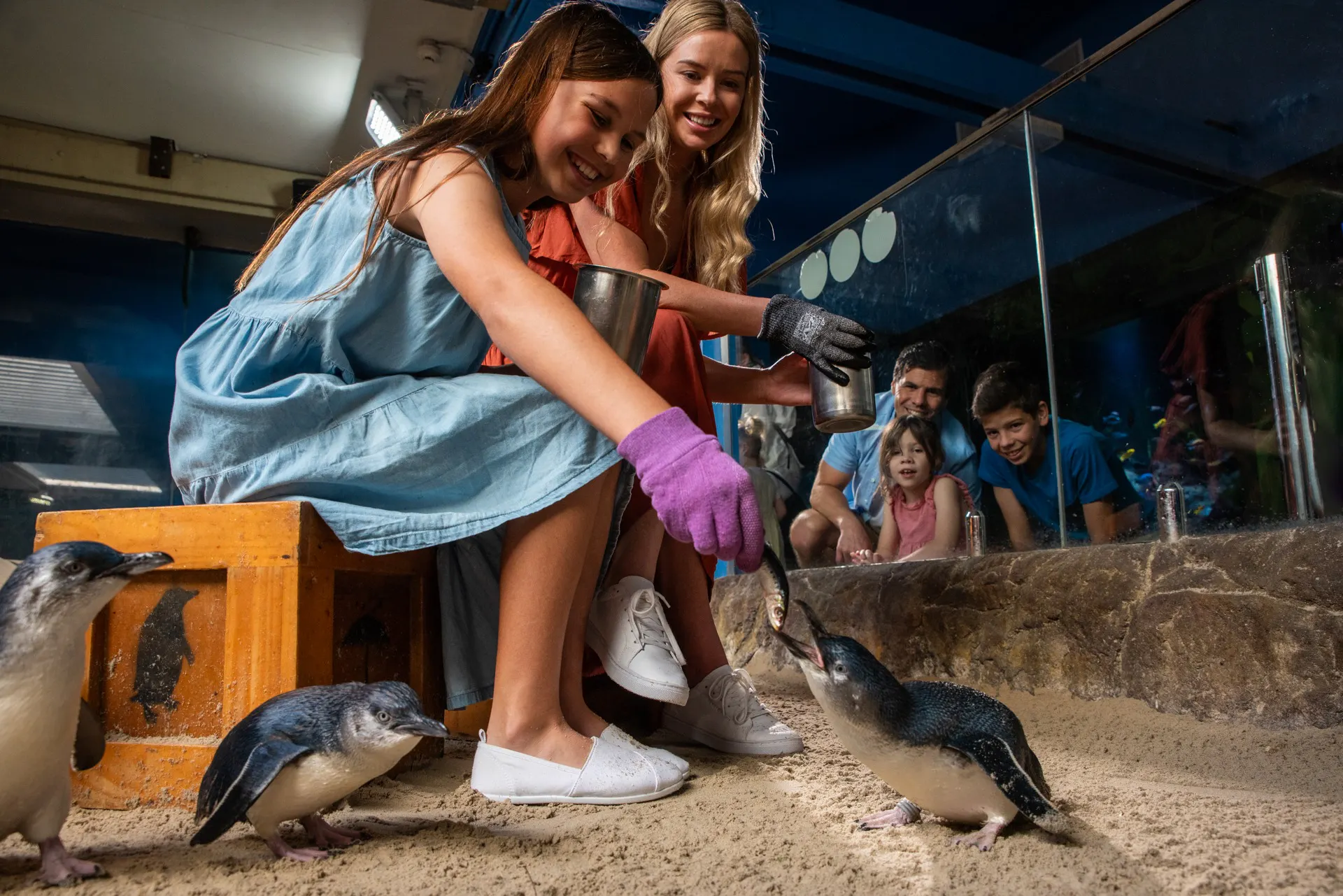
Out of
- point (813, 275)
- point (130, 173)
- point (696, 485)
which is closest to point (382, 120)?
point (130, 173)

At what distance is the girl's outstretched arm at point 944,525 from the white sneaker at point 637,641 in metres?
1.31

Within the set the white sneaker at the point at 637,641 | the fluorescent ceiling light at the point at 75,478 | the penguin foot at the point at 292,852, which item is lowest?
the penguin foot at the point at 292,852

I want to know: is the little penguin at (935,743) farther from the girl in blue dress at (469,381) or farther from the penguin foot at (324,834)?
the penguin foot at (324,834)

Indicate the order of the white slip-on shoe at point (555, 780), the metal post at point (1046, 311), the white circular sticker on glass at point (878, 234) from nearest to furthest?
the white slip-on shoe at point (555, 780) → the metal post at point (1046, 311) → the white circular sticker on glass at point (878, 234)

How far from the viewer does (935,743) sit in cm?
92

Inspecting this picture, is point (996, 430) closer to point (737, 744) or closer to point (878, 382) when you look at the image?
point (878, 382)

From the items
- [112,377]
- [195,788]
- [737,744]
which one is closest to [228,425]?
[195,788]

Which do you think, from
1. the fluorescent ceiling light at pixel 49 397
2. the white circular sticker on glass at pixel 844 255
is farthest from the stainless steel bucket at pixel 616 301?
the fluorescent ceiling light at pixel 49 397

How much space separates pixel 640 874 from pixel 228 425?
761mm

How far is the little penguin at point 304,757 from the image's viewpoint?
85 cm

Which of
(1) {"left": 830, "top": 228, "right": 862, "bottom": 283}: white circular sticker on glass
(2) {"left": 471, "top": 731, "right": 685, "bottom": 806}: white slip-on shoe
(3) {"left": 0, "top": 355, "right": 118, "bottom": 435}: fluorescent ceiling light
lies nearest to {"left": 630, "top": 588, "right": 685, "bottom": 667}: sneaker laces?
(2) {"left": 471, "top": 731, "right": 685, "bottom": 806}: white slip-on shoe

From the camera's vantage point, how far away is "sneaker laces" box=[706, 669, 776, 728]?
4.85 ft

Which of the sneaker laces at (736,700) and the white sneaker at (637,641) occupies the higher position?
the white sneaker at (637,641)

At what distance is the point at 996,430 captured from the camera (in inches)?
96.6
